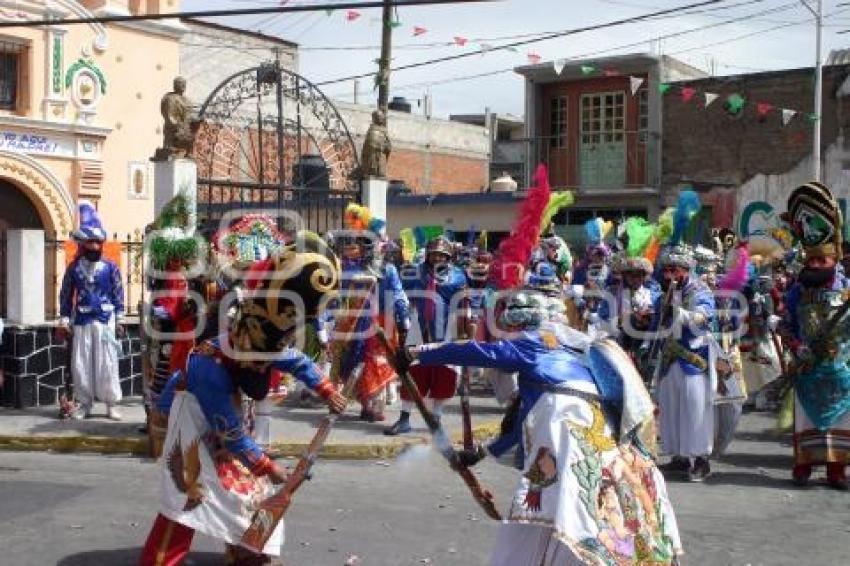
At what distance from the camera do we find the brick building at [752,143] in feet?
74.6

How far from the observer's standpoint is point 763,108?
22953mm

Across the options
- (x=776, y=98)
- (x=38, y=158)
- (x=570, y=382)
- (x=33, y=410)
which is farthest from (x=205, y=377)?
(x=776, y=98)

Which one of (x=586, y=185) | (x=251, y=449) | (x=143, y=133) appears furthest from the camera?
(x=586, y=185)

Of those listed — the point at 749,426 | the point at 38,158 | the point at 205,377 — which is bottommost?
the point at 749,426

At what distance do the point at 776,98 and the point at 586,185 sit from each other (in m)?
5.15

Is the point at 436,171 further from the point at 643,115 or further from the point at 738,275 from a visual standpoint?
the point at 738,275

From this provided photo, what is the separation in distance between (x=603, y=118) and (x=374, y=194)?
46.9 ft

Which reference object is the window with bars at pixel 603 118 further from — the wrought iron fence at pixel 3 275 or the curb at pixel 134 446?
the curb at pixel 134 446

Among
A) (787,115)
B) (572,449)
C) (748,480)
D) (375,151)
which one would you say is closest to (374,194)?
→ (375,151)

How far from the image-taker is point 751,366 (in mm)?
13438

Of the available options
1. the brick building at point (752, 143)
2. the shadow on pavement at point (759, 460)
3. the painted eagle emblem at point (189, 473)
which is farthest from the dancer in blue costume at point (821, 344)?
the brick building at point (752, 143)

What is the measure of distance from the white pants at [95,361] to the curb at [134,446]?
78 cm

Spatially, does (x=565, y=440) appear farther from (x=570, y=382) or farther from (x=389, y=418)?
(x=389, y=418)

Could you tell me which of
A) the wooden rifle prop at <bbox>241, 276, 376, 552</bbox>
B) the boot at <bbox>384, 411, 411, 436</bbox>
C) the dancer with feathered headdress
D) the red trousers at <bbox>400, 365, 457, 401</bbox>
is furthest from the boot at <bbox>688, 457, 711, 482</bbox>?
the wooden rifle prop at <bbox>241, 276, 376, 552</bbox>
